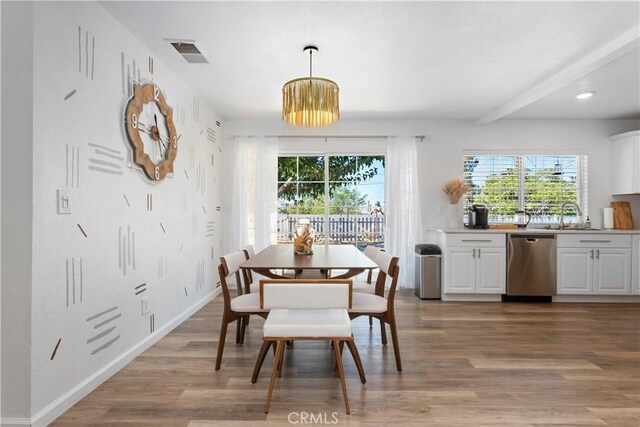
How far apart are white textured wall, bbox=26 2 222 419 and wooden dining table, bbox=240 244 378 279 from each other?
35.8 inches

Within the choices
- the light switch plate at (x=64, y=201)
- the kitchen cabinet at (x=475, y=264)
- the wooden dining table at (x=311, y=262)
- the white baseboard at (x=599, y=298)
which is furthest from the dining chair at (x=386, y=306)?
the white baseboard at (x=599, y=298)

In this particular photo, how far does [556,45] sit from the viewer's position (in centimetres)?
280

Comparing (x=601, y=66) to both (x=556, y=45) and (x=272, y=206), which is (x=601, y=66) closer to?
(x=556, y=45)

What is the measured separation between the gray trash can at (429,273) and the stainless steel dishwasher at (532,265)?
88cm

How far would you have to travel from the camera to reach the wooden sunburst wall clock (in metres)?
2.66

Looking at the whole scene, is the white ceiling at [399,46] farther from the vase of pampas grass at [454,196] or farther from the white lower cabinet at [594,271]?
the white lower cabinet at [594,271]

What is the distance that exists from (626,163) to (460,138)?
7.04 feet

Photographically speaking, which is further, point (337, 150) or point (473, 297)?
point (337, 150)

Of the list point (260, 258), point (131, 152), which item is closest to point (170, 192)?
point (131, 152)

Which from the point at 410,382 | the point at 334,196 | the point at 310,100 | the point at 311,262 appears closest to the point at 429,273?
the point at 334,196

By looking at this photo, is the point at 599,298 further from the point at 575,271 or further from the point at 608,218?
the point at 608,218

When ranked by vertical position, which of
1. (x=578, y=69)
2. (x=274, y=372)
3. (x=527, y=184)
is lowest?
(x=274, y=372)

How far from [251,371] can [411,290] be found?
10.4 ft

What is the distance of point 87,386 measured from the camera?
2166 millimetres
